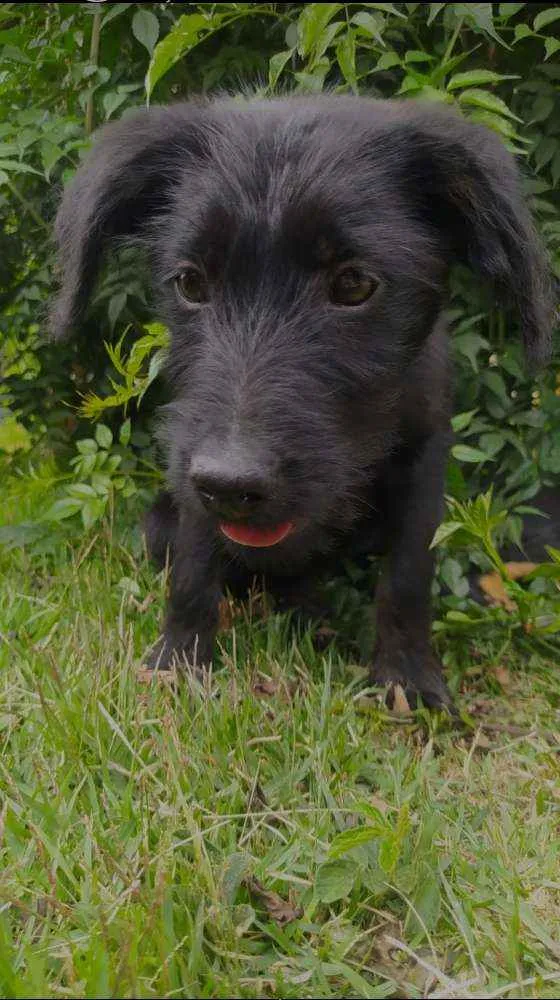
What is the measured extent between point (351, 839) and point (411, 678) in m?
0.99

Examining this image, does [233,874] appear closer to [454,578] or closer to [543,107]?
[454,578]

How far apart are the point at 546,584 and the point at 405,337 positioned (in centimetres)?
100

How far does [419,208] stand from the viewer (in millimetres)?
2139

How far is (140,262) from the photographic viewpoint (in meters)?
2.75

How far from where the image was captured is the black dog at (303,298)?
1866mm

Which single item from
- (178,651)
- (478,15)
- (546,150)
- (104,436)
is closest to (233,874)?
(178,651)

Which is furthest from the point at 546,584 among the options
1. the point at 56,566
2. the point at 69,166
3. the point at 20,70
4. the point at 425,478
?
the point at 20,70

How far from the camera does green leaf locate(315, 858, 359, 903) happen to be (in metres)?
1.41

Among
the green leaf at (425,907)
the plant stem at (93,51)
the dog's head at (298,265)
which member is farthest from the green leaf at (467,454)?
the plant stem at (93,51)

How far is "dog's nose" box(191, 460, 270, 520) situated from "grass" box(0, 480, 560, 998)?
16.9 inches

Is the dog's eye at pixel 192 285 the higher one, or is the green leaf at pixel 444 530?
the dog's eye at pixel 192 285

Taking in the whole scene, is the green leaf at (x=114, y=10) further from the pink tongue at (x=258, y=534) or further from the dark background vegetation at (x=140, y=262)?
the pink tongue at (x=258, y=534)

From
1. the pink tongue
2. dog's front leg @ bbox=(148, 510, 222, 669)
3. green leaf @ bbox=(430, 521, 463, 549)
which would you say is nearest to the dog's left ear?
green leaf @ bbox=(430, 521, 463, 549)

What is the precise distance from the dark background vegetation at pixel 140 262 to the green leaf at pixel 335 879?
111 centimetres
